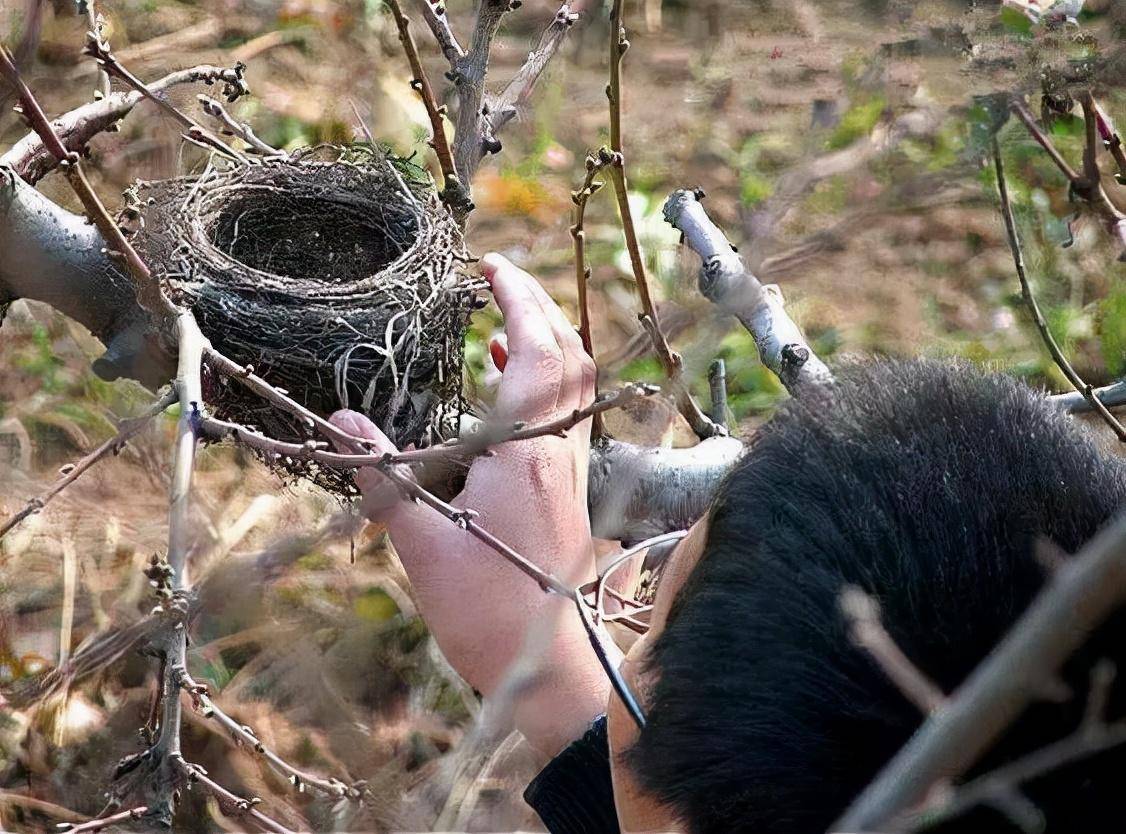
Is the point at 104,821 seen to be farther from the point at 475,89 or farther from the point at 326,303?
the point at 475,89

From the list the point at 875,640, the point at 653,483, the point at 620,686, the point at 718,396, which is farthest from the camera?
the point at 718,396

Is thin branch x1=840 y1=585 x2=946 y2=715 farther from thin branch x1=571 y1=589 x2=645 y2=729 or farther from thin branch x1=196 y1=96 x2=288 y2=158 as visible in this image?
thin branch x1=196 y1=96 x2=288 y2=158

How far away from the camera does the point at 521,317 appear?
1592 millimetres

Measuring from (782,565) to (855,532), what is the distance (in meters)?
0.06

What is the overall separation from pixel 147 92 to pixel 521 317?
517 mm

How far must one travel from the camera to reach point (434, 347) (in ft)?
5.16

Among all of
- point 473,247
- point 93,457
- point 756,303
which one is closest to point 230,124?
point 93,457

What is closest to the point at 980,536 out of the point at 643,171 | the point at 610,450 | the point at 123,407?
the point at 610,450

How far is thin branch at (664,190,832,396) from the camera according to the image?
5.82ft

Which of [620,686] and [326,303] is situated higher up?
[326,303]

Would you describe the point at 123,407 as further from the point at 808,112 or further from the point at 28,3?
the point at 808,112

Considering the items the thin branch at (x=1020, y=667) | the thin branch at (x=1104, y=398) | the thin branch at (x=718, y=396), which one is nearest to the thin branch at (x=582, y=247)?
the thin branch at (x=718, y=396)

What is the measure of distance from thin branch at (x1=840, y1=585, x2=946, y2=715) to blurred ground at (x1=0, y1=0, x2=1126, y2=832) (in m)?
0.86

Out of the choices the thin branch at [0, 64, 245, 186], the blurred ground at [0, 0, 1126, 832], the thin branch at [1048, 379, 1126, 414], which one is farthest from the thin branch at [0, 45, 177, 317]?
the thin branch at [1048, 379, 1126, 414]
